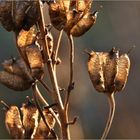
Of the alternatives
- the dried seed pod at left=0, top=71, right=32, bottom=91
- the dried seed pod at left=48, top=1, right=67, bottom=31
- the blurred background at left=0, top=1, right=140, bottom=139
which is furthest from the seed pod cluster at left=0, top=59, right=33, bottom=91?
the blurred background at left=0, top=1, right=140, bottom=139

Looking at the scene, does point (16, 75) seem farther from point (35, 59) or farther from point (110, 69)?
point (110, 69)

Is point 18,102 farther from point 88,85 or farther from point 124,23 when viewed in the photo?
point 124,23

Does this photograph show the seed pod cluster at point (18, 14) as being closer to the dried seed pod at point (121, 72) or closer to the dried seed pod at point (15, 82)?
the dried seed pod at point (15, 82)

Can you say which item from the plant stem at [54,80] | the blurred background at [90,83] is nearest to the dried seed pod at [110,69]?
the plant stem at [54,80]

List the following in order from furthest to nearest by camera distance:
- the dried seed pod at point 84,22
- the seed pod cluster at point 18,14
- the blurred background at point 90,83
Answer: the blurred background at point 90,83 < the dried seed pod at point 84,22 < the seed pod cluster at point 18,14

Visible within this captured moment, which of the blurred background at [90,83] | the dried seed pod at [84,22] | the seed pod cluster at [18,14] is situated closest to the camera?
the seed pod cluster at [18,14]

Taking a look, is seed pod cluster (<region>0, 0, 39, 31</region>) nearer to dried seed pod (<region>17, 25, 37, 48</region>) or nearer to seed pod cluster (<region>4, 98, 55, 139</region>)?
dried seed pod (<region>17, 25, 37, 48</region>)

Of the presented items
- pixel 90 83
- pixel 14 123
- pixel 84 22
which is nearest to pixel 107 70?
pixel 84 22
